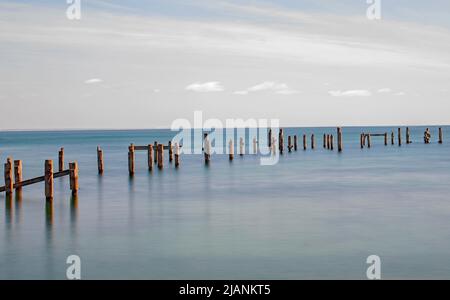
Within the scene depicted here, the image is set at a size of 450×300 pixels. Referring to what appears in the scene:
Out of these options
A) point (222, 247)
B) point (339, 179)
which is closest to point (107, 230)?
point (222, 247)

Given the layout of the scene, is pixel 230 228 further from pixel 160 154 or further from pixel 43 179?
pixel 160 154

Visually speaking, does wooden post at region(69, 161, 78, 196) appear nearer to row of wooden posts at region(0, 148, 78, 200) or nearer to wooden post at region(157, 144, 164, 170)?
row of wooden posts at region(0, 148, 78, 200)

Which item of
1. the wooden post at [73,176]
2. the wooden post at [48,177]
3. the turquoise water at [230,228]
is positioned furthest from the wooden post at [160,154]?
the wooden post at [48,177]

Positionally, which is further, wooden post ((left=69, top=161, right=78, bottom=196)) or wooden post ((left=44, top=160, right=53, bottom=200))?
wooden post ((left=69, top=161, right=78, bottom=196))

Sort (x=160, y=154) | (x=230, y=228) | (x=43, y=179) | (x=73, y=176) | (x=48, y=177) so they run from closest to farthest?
(x=230, y=228) < (x=48, y=177) < (x=43, y=179) < (x=73, y=176) < (x=160, y=154)

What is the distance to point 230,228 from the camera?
16438 mm

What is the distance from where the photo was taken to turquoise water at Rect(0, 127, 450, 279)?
40.4 feet

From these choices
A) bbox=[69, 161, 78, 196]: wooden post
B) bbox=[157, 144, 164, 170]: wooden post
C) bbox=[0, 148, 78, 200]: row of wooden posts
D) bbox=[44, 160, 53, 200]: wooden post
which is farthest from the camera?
bbox=[157, 144, 164, 170]: wooden post

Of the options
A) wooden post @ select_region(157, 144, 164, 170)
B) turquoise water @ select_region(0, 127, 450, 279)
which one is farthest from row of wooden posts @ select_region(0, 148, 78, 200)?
wooden post @ select_region(157, 144, 164, 170)

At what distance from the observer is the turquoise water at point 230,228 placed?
40.4 feet

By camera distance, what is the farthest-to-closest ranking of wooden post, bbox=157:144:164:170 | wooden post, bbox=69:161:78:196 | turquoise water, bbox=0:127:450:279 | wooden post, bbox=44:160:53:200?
wooden post, bbox=157:144:164:170, wooden post, bbox=69:161:78:196, wooden post, bbox=44:160:53:200, turquoise water, bbox=0:127:450:279

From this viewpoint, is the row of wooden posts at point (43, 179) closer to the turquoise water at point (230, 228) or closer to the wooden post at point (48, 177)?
the wooden post at point (48, 177)

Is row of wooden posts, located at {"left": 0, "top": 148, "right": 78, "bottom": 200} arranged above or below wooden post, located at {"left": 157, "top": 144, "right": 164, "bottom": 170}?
below

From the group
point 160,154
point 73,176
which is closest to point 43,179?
point 73,176
